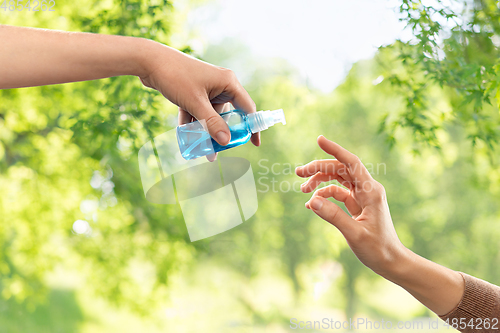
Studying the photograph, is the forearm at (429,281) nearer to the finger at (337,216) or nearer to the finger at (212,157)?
the finger at (337,216)

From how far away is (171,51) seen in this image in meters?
0.65

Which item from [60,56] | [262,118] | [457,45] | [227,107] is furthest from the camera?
[457,45]

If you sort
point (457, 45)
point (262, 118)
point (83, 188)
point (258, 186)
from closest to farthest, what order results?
point (262, 118) < point (457, 45) < point (83, 188) < point (258, 186)

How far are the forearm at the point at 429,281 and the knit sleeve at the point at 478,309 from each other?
0.01 m

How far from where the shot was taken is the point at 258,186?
438 cm

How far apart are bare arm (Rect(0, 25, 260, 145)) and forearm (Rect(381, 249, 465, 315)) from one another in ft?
1.46

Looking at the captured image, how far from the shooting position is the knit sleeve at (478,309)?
26.5 inches

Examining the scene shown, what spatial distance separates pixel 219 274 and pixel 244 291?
52 cm

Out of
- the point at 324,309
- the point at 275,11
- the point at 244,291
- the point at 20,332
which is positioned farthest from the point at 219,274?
the point at 275,11

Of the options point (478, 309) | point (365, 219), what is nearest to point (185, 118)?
point (365, 219)

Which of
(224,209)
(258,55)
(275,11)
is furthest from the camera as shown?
(258,55)

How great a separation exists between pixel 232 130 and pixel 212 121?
8 centimetres

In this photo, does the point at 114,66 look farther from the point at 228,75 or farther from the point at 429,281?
the point at 429,281

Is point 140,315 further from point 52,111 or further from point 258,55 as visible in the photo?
point 258,55
